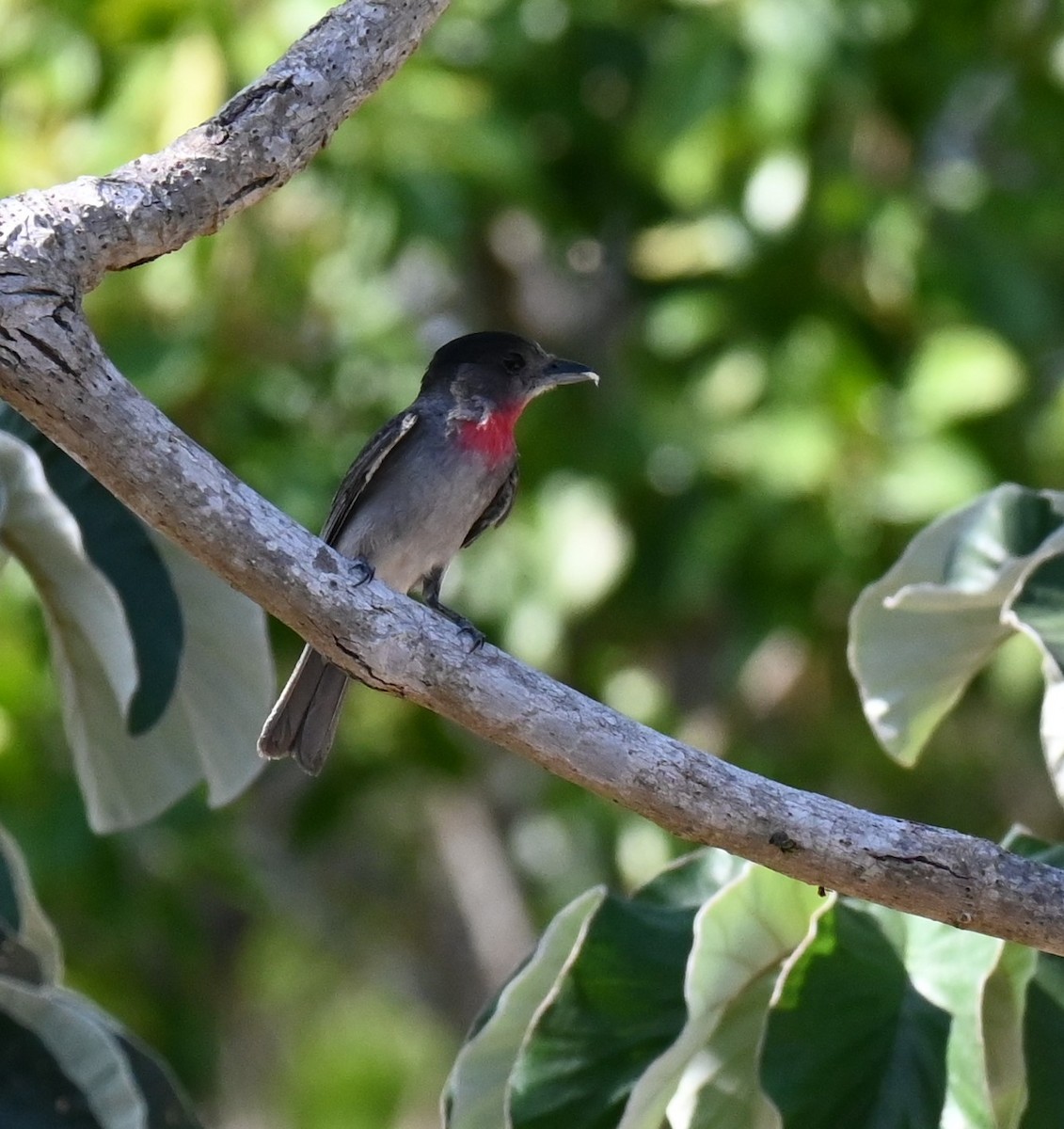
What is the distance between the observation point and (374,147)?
16.5 feet

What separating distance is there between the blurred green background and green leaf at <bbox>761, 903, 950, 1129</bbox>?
239cm

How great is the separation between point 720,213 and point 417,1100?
356 inches

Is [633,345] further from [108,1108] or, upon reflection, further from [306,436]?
[108,1108]

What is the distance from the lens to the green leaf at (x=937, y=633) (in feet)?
9.91

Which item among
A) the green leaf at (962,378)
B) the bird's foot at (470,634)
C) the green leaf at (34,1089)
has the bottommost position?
the green leaf at (34,1089)

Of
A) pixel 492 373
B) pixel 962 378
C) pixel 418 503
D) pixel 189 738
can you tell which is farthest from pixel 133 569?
pixel 962 378

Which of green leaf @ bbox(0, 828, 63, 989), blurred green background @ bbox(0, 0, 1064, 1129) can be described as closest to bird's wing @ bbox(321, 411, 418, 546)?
blurred green background @ bbox(0, 0, 1064, 1129)

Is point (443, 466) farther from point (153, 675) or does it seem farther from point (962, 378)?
point (962, 378)

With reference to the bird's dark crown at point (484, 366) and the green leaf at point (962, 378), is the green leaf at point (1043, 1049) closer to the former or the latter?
the bird's dark crown at point (484, 366)

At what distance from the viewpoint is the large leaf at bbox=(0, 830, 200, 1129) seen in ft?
9.50

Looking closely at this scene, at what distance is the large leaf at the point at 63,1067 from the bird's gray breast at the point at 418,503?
1.40m

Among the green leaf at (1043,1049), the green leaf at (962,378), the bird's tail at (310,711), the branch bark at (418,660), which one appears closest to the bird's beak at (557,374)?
the bird's tail at (310,711)

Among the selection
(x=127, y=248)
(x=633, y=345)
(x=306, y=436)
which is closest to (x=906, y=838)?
(x=127, y=248)

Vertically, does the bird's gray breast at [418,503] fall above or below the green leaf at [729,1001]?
above
